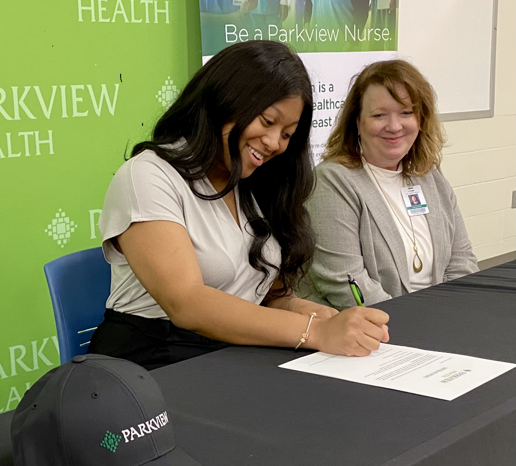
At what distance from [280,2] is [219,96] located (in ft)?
5.68

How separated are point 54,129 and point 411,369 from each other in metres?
1.76

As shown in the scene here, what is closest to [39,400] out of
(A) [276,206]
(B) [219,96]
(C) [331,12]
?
(B) [219,96]

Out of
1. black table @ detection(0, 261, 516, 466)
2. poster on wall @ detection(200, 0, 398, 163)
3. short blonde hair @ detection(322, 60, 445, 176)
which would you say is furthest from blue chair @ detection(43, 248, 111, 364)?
poster on wall @ detection(200, 0, 398, 163)

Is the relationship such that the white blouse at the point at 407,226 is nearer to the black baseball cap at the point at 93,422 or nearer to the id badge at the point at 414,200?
the id badge at the point at 414,200

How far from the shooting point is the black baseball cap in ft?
2.36

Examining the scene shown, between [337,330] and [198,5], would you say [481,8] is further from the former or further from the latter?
[337,330]

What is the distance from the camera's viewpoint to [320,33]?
11.0ft

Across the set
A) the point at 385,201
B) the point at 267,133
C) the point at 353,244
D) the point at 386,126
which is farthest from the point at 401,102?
the point at 267,133

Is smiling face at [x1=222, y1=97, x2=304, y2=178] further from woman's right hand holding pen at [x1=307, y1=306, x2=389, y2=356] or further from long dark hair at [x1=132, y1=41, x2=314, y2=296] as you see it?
woman's right hand holding pen at [x1=307, y1=306, x2=389, y2=356]

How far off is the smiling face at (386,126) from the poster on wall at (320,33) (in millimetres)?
821

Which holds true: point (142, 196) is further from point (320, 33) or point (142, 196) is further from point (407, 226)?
point (320, 33)

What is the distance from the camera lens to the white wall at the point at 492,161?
4.47 m

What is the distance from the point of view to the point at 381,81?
2.23 metres

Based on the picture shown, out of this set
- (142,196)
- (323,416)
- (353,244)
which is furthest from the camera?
(353,244)
